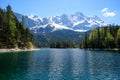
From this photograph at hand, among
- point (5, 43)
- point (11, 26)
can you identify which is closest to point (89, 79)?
point (5, 43)

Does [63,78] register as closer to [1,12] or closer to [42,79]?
[42,79]

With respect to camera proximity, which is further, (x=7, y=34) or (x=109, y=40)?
(x=109, y=40)

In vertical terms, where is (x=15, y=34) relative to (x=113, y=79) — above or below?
above

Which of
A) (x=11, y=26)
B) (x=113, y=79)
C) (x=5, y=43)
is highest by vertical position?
(x=11, y=26)

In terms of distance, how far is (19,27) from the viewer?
193 metres

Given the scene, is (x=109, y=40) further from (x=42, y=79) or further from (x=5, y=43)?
(x=42, y=79)

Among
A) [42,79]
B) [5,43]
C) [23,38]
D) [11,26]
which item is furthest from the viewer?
[23,38]

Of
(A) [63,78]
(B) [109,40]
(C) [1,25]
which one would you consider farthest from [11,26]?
(A) [63,78]

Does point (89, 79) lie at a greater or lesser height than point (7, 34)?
lesser

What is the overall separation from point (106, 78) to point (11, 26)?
119 metres

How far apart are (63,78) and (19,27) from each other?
151589mm

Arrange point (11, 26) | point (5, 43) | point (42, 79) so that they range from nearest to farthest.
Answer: point (42, 79) → point (5, 43) → point (11, 26)

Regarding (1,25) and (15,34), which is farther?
(15,34)

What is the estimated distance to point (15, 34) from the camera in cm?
16625
